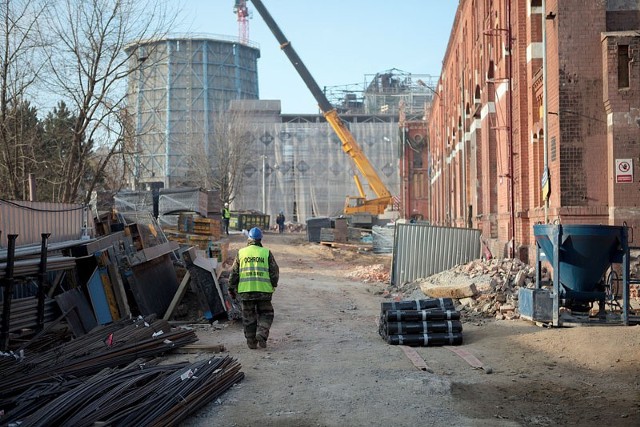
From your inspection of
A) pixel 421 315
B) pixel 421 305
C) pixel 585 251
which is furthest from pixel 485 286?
pixel 421 315

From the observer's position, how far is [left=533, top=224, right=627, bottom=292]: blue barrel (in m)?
11.7

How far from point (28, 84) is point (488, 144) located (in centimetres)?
1411

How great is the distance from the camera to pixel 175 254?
55.2 ft

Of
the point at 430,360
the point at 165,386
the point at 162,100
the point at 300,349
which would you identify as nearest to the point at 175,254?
the point at 300,349

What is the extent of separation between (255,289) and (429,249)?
36.2 feet

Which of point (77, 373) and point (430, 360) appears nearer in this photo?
point (77, 373)

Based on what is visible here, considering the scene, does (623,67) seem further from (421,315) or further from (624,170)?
(421,315)

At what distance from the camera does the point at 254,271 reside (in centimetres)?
1077

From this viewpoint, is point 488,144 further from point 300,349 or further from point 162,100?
point 162,100

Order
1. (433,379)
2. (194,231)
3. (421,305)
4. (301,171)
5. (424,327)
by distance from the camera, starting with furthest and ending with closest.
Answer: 1. (301,171)
2. (194,231)
3. (421,305)
4. (424,327)
5. (433,379)

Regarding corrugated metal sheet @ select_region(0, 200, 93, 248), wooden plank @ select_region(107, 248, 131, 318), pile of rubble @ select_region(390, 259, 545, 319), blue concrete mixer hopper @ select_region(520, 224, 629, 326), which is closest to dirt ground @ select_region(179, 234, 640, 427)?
blue concrete mixer hopper @ select_region(520, 224, 629, 326)

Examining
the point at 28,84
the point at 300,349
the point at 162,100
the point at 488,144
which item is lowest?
the point at 300,349

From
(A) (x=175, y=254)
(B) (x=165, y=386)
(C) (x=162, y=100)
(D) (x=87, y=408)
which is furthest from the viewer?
(C) (x=162, y=100)

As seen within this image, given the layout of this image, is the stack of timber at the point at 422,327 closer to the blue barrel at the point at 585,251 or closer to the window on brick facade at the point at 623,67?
the blue barrel at the point at 585,251
